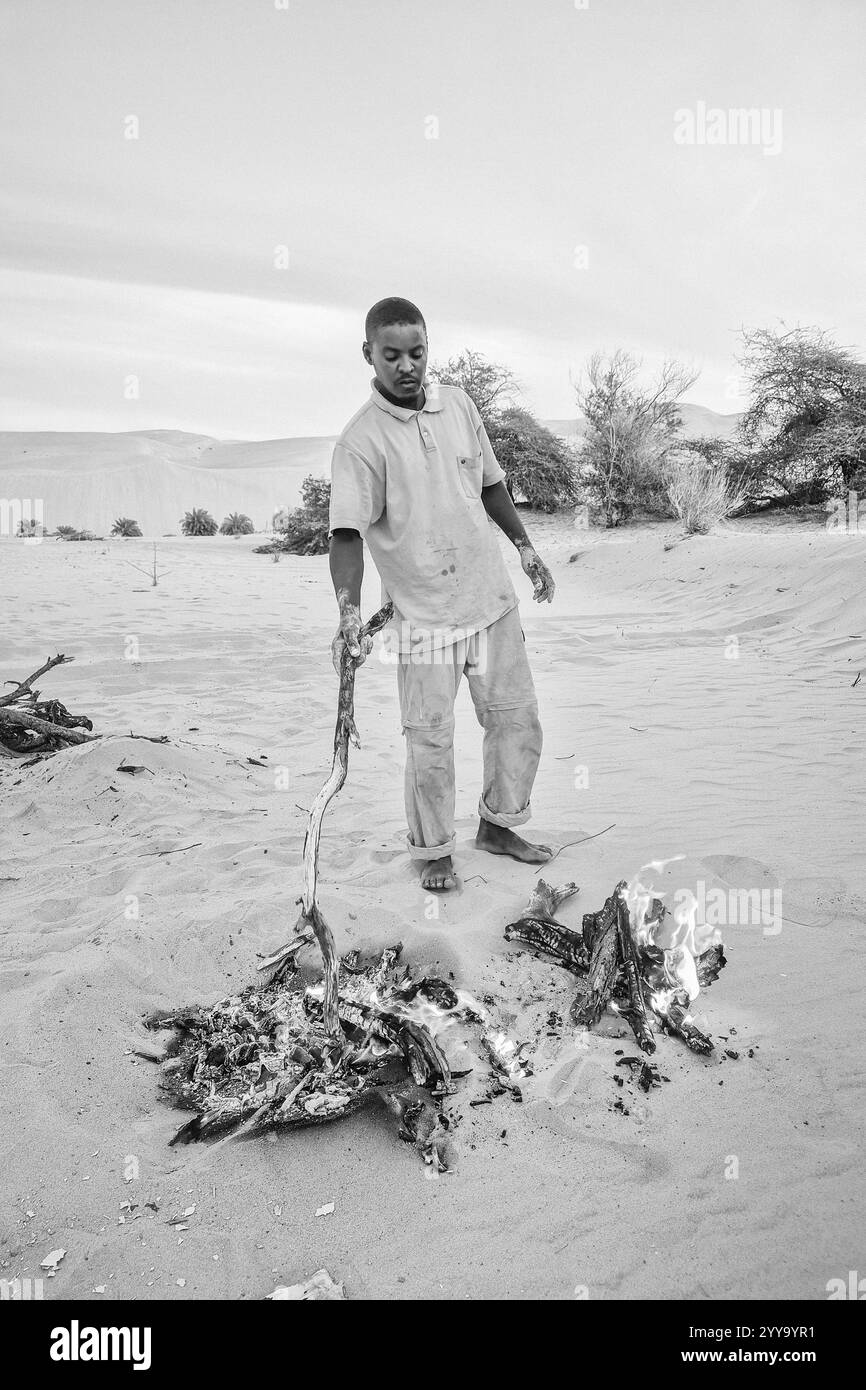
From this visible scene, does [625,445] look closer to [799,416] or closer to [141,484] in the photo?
[799,416]

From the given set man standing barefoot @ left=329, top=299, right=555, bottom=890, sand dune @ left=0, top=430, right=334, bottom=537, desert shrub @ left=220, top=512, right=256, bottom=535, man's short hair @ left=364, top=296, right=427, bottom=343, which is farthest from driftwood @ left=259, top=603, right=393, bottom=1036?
sand dune @ left=0, top=430, right=334, bottom=537

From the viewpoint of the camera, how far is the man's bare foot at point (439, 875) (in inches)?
113

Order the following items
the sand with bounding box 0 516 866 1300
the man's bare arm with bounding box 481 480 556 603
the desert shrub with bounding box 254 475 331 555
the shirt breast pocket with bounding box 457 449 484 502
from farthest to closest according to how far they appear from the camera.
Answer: the desert shrub with bounding box 254 475 331 555 < the man's bare arm with bounding box 481 480 556 603 < the shirt breast pocket with bounding box 457 449 484 502 < the sand with bounding box 0 516 866 1300

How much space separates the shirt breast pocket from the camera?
2.82 meters

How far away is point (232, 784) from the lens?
159 inches

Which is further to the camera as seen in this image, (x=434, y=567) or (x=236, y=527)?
(x=236, y=527)

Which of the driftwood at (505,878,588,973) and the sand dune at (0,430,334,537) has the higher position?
the sand dune at (0,430,334,537)

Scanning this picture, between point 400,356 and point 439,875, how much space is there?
1.73m

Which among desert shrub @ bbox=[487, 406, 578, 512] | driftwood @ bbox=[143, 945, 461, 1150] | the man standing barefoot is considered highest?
desert shrub @ bbox=[487, 406, 578, 512]

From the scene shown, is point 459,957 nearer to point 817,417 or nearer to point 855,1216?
point 855,1216

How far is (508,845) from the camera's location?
10.4 feet

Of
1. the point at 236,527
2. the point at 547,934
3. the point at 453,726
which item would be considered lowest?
the point at 547,934

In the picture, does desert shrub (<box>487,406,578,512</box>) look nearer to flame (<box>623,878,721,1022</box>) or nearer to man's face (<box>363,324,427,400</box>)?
man's face (<box>363,324,427,400</box>)

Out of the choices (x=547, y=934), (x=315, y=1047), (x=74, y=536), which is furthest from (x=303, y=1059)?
(x=74, y=536)
